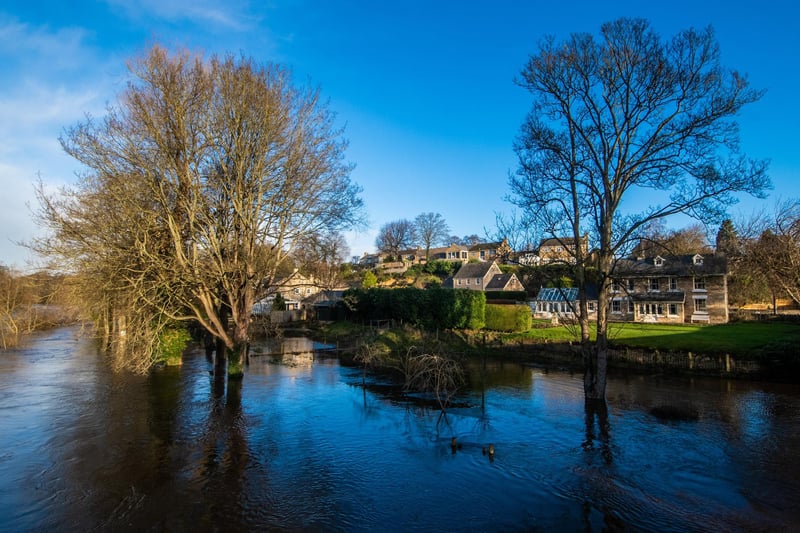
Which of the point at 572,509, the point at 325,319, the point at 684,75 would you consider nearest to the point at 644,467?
the point at 572,509

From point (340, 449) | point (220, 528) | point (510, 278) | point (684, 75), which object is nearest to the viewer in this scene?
point (220, 528)

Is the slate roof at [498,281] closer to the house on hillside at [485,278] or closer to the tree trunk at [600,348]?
the house on hillside at [485,278]

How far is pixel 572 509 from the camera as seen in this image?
1009cm

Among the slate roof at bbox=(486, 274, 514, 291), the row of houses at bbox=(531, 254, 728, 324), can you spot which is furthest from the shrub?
the slate roof at bbox=(486, 274, 514, 291)

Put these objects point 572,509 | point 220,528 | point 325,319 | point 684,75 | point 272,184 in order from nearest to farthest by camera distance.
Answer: point 220,528 < point 572,509 < point 684,75 < point 272,184 < point 325,319

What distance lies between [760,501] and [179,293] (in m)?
20.6

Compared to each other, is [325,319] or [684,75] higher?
[684,75]

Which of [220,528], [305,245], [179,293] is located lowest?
[220,528]

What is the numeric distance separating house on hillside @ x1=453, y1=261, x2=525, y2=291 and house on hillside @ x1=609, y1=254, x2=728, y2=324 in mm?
20965

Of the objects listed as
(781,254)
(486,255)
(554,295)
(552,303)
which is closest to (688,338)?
(781,254)

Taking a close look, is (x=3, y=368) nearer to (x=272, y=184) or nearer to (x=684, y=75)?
(x=272, y=184)

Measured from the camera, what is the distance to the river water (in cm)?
980

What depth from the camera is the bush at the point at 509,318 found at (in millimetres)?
38906

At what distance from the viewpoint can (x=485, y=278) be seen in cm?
6950
